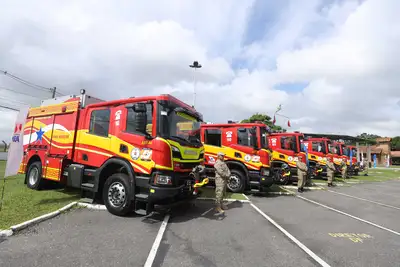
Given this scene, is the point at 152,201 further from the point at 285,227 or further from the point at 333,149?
the point at 333,149

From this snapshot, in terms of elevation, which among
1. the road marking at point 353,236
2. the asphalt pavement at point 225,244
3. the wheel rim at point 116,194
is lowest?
the road marking at point 353,236

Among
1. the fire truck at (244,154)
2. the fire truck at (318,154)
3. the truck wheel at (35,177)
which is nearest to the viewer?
the truck wheel at (35,177)

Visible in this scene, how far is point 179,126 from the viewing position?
5598 mm

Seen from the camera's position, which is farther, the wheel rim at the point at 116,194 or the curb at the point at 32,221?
the wheel rim at the point at 116,194

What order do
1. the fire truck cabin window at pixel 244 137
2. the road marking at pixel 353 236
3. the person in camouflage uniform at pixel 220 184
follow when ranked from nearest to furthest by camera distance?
the road marking at pixel 353 236, the person in camouflage uniform at pixel 220 184, the fire truck cabin window at pixel 244 137

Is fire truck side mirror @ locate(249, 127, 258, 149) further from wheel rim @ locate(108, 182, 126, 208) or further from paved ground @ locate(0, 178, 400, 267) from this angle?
wheel rim @ locate(108, 182, 126, 208)

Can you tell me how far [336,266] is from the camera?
3.24 metres

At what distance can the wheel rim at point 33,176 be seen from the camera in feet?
25.2

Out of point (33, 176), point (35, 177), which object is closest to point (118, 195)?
point (35, 177)

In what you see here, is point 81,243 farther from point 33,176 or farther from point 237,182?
point 237,182

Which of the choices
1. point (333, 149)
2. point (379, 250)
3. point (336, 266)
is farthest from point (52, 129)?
point (333, 149)

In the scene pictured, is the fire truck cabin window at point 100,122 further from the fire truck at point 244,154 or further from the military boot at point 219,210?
the fire truck at point 244,154

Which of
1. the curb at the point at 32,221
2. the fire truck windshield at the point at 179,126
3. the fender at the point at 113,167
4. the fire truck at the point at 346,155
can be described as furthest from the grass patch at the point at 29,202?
the fire truck at the point at 346,155

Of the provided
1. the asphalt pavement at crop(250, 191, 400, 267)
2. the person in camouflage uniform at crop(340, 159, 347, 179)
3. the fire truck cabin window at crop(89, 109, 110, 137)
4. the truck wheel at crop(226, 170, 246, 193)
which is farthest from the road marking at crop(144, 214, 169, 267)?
the person in camouflage uniform at crop(340, 159, 347, 179)
